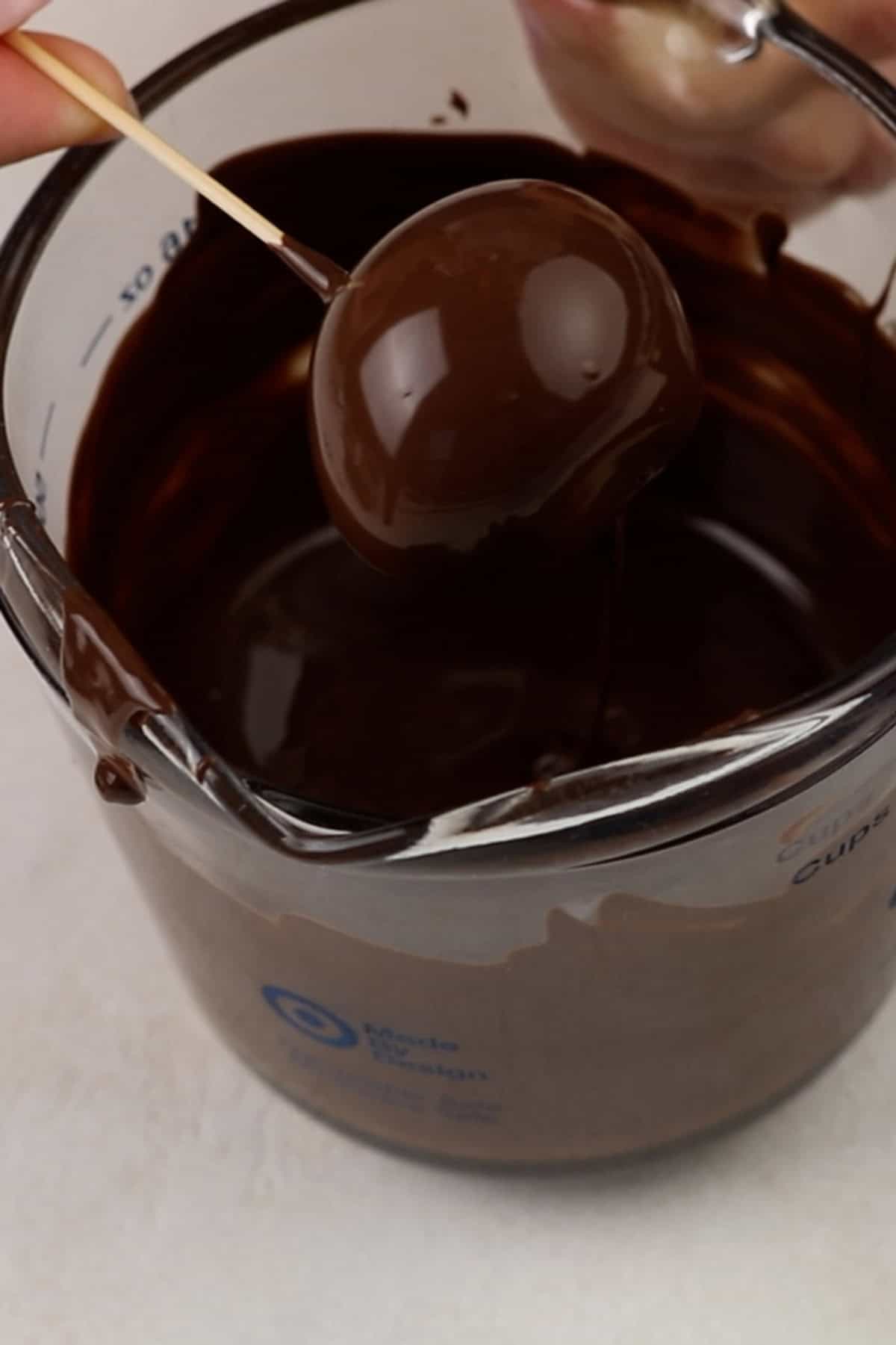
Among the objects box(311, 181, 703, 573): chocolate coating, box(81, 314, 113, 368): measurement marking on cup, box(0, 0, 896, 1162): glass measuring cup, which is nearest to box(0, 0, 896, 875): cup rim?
box(0, 0, 896, 1162): glass measuring cup

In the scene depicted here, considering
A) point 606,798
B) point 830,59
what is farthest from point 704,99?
point 606,798

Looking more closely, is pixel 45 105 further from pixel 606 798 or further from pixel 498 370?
pixel 606 798

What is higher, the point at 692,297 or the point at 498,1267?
the point at 692,297

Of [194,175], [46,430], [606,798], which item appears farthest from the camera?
[46,430]

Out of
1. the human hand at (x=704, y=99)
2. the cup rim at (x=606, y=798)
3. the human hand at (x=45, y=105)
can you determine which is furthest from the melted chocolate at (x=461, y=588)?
the cup rim at (x=606, y=798)

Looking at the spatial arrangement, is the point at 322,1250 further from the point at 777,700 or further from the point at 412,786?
the point at 777,700

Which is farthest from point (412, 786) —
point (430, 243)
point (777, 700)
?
point (430, 243)

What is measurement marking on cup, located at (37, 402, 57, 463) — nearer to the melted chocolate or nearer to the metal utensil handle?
the melted chocolate
